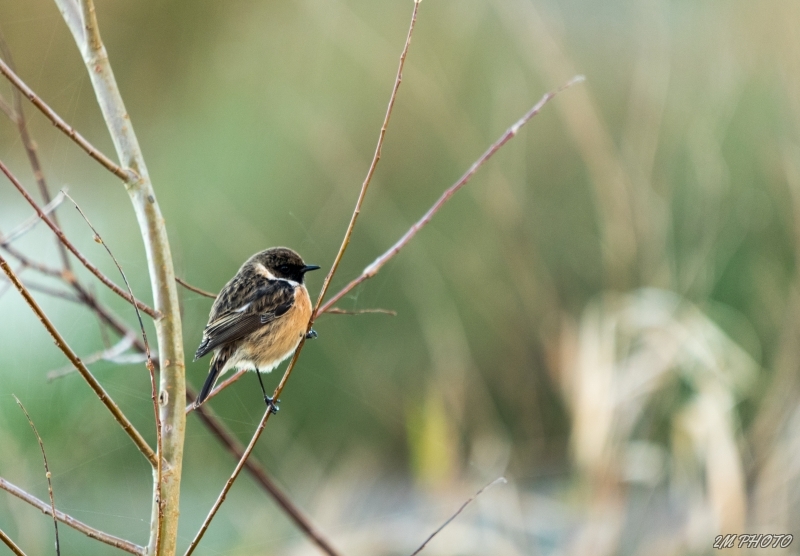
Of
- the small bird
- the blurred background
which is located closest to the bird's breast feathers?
the small bird

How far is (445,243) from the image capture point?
329cm

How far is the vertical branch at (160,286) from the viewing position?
767 mm

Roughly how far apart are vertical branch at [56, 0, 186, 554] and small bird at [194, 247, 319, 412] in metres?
0.40

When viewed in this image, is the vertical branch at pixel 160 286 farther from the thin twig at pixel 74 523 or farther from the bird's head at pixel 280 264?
the bird's head at pixel 280 264

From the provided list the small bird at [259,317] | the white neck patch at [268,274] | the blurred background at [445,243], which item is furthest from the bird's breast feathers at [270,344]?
the blurred background at [445,243]

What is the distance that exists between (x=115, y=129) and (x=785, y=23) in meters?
2.98

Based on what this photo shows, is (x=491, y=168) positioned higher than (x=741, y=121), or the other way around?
(x=491, y=168)

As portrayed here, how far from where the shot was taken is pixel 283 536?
8.95 feet

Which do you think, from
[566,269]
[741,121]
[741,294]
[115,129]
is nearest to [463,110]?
[566,269]

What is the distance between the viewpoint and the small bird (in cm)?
131

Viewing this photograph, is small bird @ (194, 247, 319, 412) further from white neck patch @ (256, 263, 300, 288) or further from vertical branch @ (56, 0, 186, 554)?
vertical branch @ (56, 0, 186, 554)

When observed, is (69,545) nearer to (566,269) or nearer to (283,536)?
(283,536)

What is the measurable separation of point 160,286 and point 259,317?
2.08 feet

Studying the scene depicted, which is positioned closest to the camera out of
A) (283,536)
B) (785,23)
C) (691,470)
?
(691,470)
